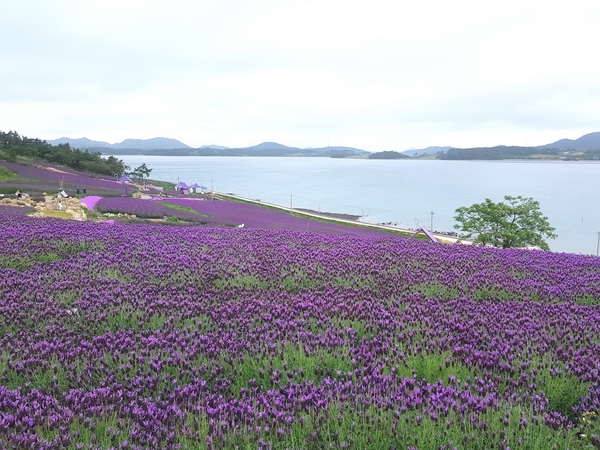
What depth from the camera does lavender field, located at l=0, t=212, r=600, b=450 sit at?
109 inches

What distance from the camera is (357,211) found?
102 metres

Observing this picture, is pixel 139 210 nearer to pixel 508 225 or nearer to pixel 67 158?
pixel 508 225

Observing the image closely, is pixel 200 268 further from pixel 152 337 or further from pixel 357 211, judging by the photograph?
pixel 357 211

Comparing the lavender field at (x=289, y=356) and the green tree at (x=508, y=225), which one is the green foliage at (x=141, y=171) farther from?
the lavender field at (x=289, y=356)

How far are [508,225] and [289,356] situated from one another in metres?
35.2

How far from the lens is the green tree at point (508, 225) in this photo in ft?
113

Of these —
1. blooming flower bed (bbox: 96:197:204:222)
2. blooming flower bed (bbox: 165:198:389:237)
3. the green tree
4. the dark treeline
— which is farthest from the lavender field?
the dark treeline

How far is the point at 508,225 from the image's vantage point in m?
35.0

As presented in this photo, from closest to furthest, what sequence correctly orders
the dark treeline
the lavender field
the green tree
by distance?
the lavender field
the green tree
the dark treeline

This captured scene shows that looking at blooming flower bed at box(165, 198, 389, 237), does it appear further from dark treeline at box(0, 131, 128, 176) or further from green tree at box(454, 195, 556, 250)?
dark treeline at box(0, 131, 128, 176)

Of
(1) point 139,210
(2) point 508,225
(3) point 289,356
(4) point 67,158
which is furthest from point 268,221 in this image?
(4) point 67,158

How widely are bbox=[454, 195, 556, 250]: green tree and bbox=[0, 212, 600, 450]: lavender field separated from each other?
96.7 ft

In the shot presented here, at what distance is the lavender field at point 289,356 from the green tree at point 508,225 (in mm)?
29478

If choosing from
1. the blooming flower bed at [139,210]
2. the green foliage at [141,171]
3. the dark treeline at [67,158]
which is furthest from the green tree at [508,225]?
the green foliage at [141,171]
